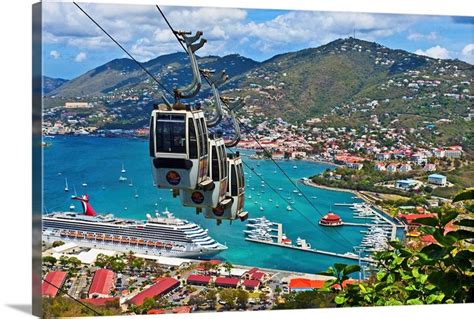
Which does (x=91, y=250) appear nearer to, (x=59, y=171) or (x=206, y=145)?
(x=59, y=171)

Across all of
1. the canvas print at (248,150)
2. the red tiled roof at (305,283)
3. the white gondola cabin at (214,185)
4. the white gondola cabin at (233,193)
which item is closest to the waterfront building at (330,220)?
the canvas print at (248,150)

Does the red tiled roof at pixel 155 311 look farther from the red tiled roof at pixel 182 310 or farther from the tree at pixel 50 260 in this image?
the tree at pixel 50 260

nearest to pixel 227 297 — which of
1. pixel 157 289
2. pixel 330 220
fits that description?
pixel 157 289

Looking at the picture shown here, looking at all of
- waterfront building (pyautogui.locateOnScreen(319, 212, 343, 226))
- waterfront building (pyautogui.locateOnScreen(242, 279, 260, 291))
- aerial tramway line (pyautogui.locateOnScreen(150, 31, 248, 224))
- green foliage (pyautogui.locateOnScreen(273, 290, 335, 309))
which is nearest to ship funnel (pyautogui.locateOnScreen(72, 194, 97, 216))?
aerial tramway line (pyautogui.locateOnScreen(150, 31, 248, 224))

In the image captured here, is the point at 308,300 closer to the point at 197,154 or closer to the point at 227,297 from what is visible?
the point at 227,297

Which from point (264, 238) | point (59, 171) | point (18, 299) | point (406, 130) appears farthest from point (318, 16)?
point (18, 299)

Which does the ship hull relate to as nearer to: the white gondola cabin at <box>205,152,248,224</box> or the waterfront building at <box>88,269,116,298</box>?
the waterfront building at <box>88,269,116,298</box>
